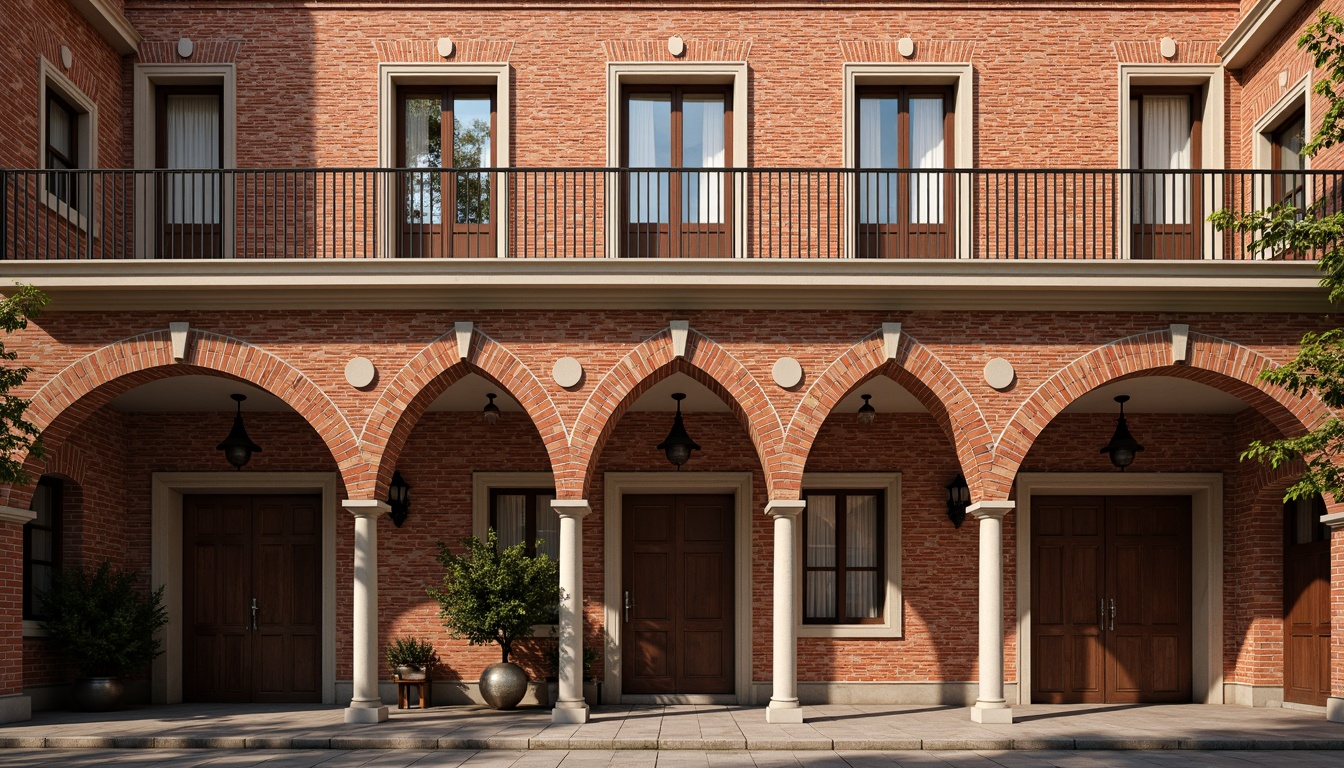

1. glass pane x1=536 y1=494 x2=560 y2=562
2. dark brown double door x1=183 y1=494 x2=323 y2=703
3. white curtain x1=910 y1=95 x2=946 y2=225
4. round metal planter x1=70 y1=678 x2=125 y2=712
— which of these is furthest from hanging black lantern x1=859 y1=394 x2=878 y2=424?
round metal planter x1=70 y1=678 x2=125 y2=712

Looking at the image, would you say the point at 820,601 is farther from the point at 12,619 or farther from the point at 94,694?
the point at 12,619

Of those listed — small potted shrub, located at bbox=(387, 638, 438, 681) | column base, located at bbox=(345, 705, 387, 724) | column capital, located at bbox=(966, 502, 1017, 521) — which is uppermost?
column capital, located at bbox=(966, 502, 1017, 521)

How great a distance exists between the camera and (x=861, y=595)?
1711 cm

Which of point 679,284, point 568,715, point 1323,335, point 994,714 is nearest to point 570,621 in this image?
point 568,715

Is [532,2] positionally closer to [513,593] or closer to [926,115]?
[926,115]

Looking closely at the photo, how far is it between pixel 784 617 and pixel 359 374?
17.4ft

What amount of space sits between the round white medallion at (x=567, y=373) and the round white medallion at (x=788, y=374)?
84.6 inches

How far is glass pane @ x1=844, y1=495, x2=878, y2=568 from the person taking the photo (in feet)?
56.5

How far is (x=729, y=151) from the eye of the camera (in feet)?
54.0

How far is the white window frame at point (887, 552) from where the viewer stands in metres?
16.8

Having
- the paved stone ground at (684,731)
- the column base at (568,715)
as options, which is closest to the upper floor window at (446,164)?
the column base at (568,715)

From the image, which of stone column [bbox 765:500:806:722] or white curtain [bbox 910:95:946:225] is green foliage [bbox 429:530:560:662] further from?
white curtain [bbox 910:95:946:225]

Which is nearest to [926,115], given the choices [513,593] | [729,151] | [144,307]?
[729,151]

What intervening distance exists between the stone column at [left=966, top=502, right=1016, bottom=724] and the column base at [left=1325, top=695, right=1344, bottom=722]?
3.52 m
